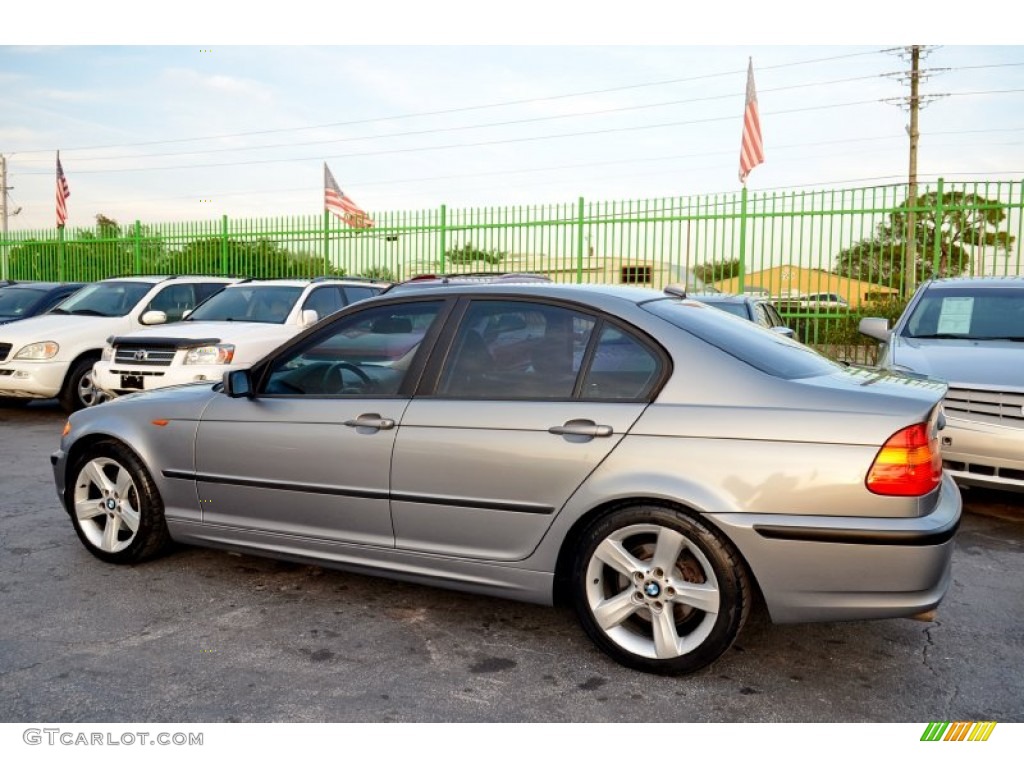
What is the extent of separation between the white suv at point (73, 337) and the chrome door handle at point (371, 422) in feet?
21.8

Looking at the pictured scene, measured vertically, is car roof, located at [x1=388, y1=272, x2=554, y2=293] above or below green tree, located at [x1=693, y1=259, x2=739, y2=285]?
below

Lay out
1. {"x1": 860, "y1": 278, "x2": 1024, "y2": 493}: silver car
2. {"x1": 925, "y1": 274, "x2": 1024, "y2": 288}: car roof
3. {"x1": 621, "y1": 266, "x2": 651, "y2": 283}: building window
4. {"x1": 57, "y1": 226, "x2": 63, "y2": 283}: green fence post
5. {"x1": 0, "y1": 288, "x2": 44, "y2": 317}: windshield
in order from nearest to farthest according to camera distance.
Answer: {"x1": 860, "y1": 278, "x2": 1024, "y2": 493}: silver car < {"x1": 925, "y1": 274, "x2": 1024, "y2": 288}: car roof < {"x1": 0, "y1": 288, "x2": 44, "y2": 317}: windshield < {"x1": 621, "y1": 266, "x2": 651, "y2": 283}: building window < {"x1": 57, "y1": 226, "x2": 63, "y2": 283}: green fence post

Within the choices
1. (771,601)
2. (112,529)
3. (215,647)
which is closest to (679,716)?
(771,601)

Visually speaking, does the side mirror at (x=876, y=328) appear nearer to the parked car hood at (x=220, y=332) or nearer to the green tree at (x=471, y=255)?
the parked car hood at (x=220, y=332)

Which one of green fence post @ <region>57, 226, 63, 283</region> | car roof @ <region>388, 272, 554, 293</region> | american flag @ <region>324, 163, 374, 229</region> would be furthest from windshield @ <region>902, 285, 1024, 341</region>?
green fence post @ <region>57, 226, 63, 283</region>

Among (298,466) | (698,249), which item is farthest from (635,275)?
(298,466)

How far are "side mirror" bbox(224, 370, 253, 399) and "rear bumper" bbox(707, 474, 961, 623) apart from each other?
88.9 inches

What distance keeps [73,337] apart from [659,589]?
8.68 meters

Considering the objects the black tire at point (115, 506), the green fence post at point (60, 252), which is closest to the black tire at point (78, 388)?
the black tire at point (115, 506)

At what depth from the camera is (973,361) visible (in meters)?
5.87

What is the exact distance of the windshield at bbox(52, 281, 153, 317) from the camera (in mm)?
10688

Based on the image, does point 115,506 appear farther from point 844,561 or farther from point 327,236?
point 327,236

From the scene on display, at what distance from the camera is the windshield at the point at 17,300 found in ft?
39.8

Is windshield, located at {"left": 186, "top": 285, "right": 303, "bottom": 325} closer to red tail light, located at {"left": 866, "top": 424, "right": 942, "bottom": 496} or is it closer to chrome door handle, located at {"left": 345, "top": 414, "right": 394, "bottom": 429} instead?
chrome door handle, located at {"left": 345, "top": 414, "right": 394, "bottom": 429}
